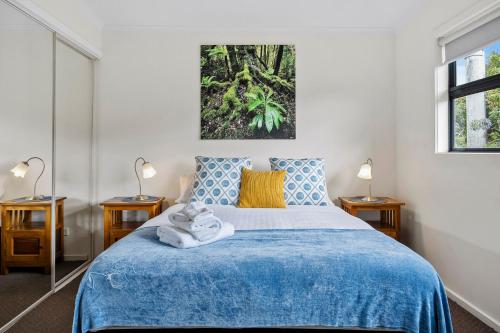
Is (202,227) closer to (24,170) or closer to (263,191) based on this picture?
(263,191)

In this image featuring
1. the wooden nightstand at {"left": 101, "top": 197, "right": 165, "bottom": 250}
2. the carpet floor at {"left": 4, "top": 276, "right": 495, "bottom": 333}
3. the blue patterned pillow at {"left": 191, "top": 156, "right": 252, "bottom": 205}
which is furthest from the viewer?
the wooden nightstand at {"left": 101, "top": 197, "right": 165, "bottom": 250}

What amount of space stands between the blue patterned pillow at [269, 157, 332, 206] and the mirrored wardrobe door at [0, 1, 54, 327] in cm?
204

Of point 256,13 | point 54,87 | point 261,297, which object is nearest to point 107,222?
point 54,87

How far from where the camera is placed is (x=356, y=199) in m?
3.41

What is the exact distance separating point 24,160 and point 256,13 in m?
2.43

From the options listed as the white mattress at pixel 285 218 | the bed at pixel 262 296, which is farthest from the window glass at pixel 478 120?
the bed at pixel 262 296

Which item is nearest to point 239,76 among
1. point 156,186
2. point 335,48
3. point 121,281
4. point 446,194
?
point 335,48

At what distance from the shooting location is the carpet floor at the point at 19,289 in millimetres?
2156

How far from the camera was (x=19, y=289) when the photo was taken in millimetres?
2285

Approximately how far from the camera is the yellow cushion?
9.73 feet

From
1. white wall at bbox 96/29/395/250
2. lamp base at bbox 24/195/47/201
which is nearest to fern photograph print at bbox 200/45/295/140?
white wall at bbox 96/29/395/250

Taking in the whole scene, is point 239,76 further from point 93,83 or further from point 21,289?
point 21,289

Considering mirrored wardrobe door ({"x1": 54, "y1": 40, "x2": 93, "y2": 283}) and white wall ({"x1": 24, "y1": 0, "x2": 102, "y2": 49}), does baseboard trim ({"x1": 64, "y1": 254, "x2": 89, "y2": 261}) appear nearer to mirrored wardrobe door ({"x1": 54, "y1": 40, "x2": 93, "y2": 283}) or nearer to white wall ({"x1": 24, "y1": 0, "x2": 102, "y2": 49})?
mirrored wardrobe door ({"x1": 54, "y1": 40, "x2": 93, "y2": 283})

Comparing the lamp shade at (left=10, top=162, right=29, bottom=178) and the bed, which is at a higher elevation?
the lamp shade at (left=10, top=162, right=29, bottom=178)
